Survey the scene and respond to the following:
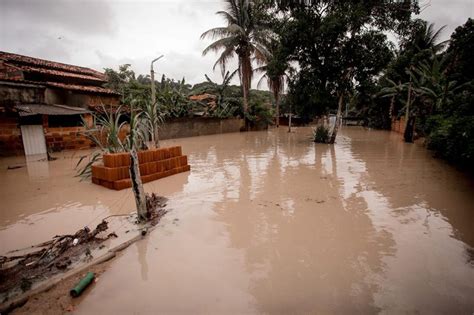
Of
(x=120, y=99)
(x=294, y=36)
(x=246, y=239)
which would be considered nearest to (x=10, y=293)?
(x=246, y=239)

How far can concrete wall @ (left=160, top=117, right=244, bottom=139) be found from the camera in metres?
17.0

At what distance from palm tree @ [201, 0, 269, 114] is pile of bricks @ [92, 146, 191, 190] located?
46.0ft

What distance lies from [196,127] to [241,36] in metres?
7.46

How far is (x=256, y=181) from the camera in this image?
640cm

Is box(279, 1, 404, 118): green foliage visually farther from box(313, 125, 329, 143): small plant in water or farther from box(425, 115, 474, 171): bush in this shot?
box(425, 115, 474, 171): bush

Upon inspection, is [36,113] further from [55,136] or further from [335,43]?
[335,43]

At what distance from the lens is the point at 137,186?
11.9ft

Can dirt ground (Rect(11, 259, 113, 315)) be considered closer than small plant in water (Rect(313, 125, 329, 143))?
Yes

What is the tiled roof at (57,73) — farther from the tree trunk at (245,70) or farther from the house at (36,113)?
the tree trunk at (245,70)

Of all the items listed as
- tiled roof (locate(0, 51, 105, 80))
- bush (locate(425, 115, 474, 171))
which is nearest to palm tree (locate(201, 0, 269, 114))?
tiled roof (locate(0, 51, 105, 80))

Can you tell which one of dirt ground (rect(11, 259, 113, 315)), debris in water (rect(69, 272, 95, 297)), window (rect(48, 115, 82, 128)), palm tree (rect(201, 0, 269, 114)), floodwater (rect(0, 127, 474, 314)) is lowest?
floodwater (rect(0, 127, 474, 314))

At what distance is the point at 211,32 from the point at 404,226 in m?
18.6

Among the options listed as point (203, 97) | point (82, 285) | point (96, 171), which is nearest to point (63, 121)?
point (96, 171)

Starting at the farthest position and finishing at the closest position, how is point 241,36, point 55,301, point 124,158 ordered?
point 241,36 → point 124,158 → point 55,301
